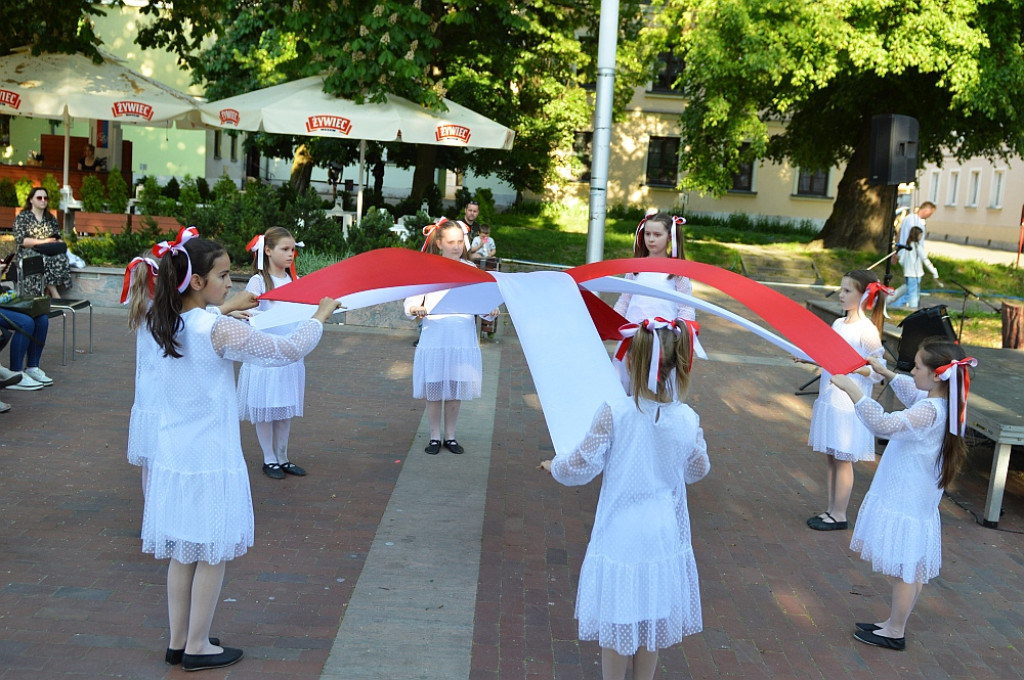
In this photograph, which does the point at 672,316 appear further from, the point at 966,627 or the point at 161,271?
the point at 161,271

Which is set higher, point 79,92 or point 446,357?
point 79,92

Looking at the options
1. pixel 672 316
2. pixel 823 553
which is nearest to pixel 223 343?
pixel 672 316

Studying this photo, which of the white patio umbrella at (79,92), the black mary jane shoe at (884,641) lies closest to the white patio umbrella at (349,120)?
the white patio umbrella at (79,92)

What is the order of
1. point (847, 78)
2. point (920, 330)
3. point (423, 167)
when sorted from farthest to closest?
point (423, 167) < point (847, 78) < point (920, 330)

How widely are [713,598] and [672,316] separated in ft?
7.01

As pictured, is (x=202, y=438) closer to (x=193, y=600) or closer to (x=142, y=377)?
(x=193, y=600)

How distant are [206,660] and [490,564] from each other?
1.87 metres

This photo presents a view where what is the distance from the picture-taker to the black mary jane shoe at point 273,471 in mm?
6672

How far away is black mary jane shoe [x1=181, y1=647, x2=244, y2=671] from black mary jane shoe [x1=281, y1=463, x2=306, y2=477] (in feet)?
8.93

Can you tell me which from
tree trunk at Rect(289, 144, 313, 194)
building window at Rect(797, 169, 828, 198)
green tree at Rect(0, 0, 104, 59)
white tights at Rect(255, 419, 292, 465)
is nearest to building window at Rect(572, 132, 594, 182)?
building window at Rect(797, 169, 828, 198)

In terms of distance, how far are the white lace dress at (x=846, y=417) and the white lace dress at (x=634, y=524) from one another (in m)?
2.79

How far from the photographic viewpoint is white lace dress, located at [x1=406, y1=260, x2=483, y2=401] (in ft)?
23.5

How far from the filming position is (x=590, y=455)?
139 inches

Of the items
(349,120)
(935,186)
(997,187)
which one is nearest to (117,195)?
(349,120)
